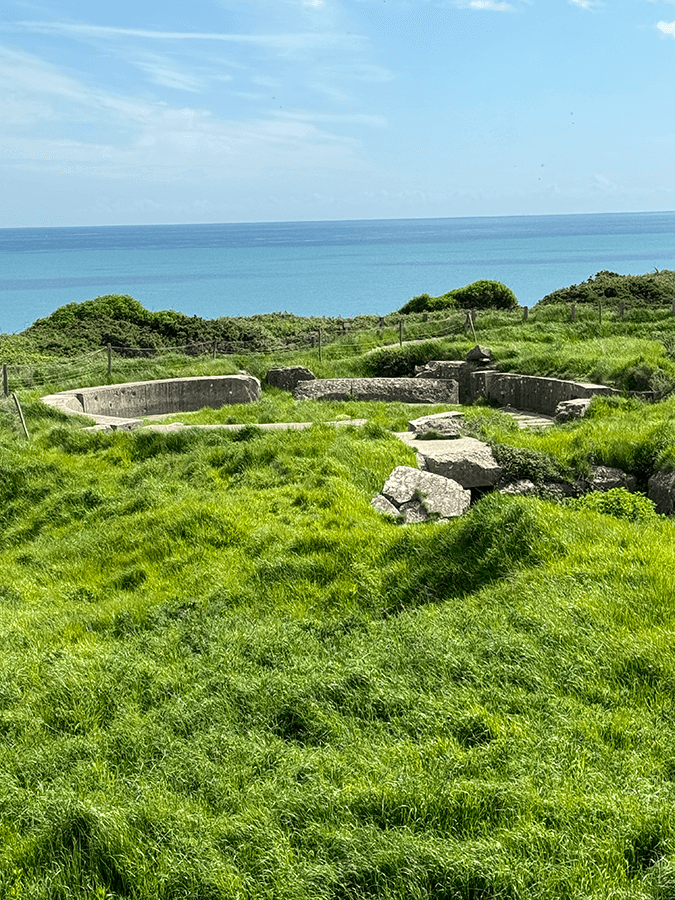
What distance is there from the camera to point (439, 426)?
13188mm

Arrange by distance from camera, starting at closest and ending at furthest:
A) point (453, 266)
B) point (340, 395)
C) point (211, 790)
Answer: point (211, 790) → point (340, 395) → point (453, 266)

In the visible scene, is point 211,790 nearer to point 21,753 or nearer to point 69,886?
point 69,886

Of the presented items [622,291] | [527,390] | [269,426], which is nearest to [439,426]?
[269,426]

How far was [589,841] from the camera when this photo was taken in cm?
399

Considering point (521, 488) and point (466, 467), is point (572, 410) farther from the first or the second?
point (466, 467)

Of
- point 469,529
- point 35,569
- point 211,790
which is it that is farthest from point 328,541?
point 211,790

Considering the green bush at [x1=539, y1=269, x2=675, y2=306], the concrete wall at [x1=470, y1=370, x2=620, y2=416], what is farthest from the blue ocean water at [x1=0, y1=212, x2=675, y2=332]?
the concrete wall at [x1=470, y1=370, x2=620, y2=416]

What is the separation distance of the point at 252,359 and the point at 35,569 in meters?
14.5

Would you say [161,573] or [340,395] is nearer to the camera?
[161,573]

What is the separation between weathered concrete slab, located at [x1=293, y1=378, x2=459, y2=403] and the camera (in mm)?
19562

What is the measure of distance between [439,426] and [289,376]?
891 centimetres

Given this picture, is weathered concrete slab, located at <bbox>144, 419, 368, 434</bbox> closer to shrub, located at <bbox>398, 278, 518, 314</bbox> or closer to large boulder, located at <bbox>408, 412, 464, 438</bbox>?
large boulder, located at <bbox>408, 412, 464, 438</bbox>

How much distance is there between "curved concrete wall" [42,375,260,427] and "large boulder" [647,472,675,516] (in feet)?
38.3

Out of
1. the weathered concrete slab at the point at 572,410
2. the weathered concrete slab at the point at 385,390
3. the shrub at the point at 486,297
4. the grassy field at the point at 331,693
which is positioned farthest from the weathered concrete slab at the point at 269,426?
the shrub at the point at 486,297
